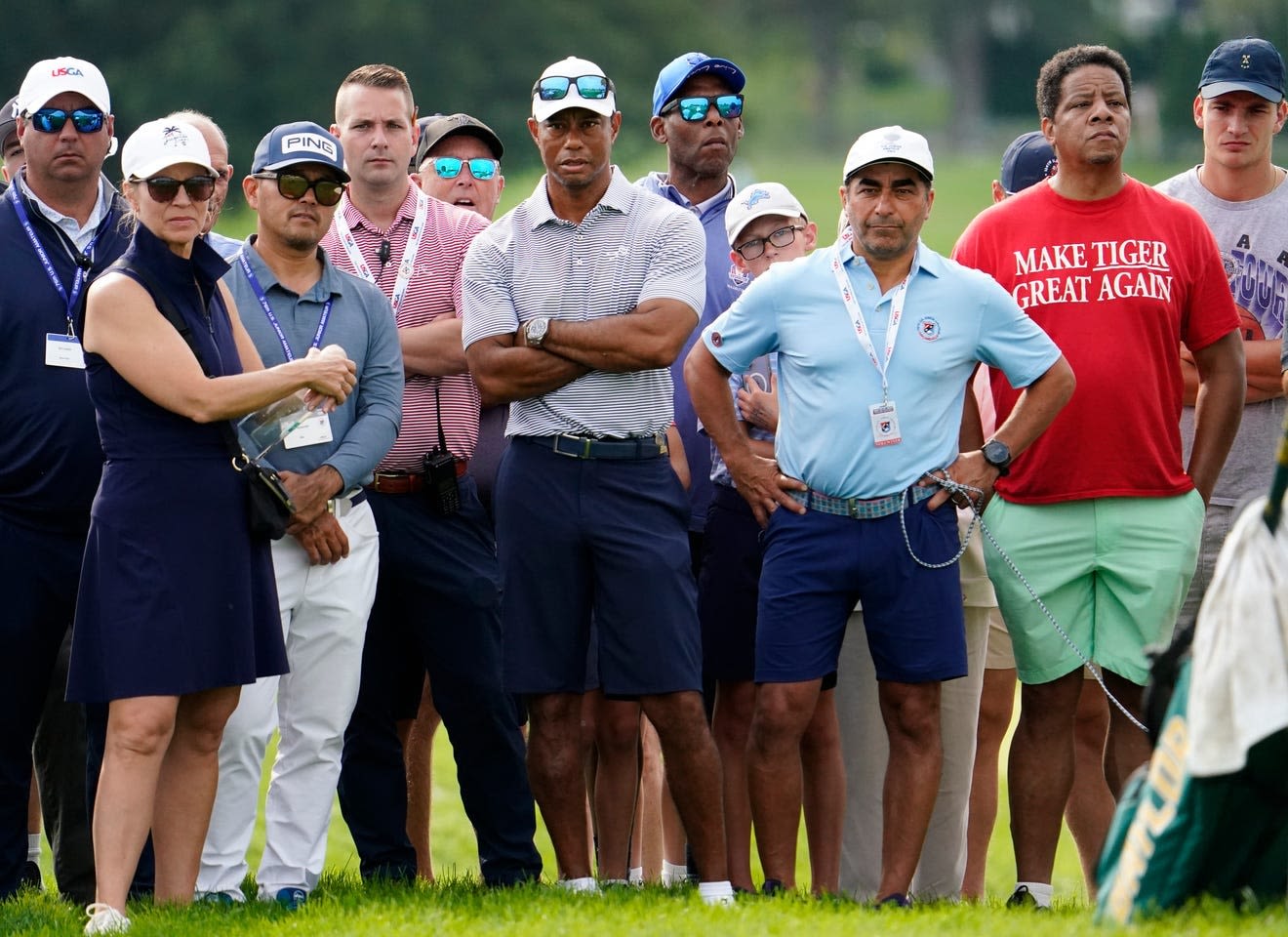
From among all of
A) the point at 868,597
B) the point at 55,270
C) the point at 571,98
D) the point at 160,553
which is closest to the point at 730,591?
the point at 868,597

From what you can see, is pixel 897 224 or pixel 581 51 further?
pixel 581 51

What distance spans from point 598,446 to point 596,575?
0.45m

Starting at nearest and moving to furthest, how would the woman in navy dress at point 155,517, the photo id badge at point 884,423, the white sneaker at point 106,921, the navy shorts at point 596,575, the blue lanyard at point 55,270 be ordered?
1. the white sneaker at point 106,921
2. the woman in navy dress at point 155,517
3. the photo id badge at point 884,423
4. the navy shorts at point 596,575
5. the blue lanyard at point 55,270

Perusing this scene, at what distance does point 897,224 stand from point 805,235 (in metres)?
1.11

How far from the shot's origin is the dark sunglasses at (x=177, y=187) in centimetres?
658

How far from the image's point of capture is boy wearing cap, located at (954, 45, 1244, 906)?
284 inches

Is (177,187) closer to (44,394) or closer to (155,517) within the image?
(155,517)

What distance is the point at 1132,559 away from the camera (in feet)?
23.6

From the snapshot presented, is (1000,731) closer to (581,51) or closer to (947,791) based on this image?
(947,791)

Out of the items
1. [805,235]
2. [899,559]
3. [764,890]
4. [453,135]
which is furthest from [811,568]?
[453,135]

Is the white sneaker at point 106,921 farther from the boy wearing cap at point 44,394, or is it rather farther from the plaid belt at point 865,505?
the plaid belt at point 865,505

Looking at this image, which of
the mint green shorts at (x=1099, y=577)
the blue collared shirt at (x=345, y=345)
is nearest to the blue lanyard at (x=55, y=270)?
the blue collared shirt at (x=345, y=345)

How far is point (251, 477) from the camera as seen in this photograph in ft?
21.9

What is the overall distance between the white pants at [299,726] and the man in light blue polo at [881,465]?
4.71 feet
